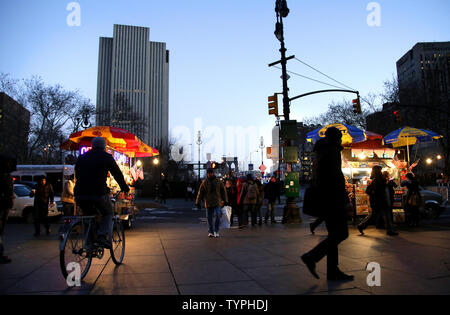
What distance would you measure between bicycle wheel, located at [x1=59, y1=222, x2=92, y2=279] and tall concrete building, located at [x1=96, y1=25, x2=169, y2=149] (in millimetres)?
82996

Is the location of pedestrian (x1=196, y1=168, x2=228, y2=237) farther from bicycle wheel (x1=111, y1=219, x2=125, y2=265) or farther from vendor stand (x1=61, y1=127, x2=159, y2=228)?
bicycle wheel (x1=111, y1=219, x2=125, y2=265)

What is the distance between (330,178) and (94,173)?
3.22 meters

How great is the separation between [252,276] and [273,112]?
1132 centimetres

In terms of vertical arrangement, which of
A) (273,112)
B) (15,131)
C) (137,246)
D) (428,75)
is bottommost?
(137,246)

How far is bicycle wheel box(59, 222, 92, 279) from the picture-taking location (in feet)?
12.4

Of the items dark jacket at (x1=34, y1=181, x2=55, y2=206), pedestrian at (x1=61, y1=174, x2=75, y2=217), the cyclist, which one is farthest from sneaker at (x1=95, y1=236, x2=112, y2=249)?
dark jacket at (x1=34, y1=181, x2=55, y2=206)

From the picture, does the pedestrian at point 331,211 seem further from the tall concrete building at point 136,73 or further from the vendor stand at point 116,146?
the tall concrete building at point 136,73

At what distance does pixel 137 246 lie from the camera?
6746 millimetres

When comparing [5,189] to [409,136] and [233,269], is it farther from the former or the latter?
[409,136]

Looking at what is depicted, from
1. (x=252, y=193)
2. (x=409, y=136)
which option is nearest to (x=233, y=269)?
(x=252, y=193)
